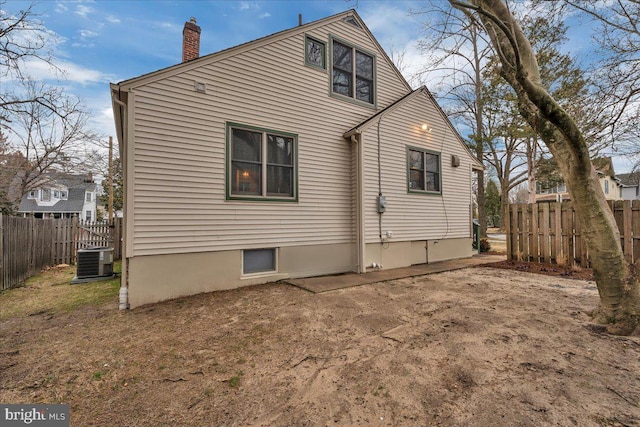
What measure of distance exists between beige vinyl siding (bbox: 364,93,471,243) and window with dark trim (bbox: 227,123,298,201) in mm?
2130

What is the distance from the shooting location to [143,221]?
4.75m

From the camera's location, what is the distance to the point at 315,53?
7.15 meters

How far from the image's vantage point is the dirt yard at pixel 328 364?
6.74 feet

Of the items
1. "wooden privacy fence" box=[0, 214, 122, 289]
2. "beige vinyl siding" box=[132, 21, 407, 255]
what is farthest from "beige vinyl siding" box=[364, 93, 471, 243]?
"wooden privacy fence" box=[0, 214, 122, 289]

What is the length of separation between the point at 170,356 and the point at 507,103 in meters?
17.6

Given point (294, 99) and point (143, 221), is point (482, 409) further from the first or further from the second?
point (294, 99)

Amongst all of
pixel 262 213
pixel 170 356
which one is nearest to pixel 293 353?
pixel 170 356

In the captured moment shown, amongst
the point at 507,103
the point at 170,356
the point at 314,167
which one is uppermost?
the point at 507,103

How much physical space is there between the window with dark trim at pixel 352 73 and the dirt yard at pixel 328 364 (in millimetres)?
5842

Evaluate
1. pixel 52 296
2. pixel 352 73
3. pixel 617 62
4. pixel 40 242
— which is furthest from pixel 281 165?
pixel 617 62

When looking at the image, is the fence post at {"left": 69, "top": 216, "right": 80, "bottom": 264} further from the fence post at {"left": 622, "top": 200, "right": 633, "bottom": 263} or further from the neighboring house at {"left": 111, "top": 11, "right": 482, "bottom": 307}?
the fence post at {"left": 622, "top": 200, "right": 633, "bottom": 263}

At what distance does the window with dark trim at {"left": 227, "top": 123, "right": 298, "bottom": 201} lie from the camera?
5.79 m

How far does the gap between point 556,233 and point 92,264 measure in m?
12.5

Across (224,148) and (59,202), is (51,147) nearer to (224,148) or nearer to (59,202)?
(224,148)
